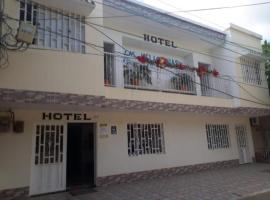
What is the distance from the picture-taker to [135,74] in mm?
9016

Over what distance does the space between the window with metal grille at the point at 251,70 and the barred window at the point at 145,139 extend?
5.44 m

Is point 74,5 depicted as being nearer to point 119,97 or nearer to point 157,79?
point 119,97

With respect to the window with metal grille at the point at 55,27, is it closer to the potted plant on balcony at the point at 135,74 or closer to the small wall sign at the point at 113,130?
the potted plant on balcony at the point at 135,74

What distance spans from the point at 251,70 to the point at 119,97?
8241 millimetres

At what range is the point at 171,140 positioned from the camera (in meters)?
10.2

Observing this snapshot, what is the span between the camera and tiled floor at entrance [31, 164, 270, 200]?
21.6ft

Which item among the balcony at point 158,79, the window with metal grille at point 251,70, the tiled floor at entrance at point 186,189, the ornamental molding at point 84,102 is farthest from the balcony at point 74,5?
the window with metal grille at point 251,70

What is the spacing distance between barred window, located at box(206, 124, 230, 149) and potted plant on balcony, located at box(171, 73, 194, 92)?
264 cm

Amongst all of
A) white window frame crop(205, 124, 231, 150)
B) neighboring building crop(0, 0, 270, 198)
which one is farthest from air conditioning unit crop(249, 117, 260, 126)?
white window frame crop(205, 124, 231, 150)

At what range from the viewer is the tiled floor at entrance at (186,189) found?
6.60m

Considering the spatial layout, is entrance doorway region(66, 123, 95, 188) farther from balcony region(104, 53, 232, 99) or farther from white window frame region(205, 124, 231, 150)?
white window frame region(205, 124, 231, 150)

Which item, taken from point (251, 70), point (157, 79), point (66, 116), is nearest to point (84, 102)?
point (66, 116)

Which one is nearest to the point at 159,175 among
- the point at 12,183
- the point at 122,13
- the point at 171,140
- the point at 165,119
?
the point at 171,140

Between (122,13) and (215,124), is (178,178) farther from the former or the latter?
(122,13)
